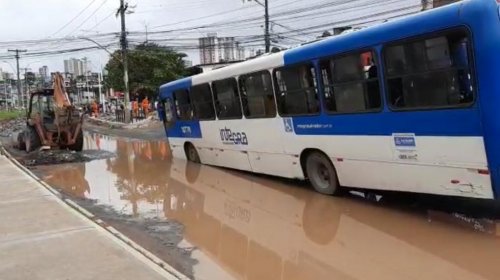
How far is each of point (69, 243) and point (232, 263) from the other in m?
2.04

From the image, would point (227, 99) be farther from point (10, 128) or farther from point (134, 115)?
point (10, 128)

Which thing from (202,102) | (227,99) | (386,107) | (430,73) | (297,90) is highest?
(202,102)

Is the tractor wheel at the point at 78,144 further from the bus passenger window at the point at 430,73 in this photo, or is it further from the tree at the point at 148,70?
the tree at the point at 148,70

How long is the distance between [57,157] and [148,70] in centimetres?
4339

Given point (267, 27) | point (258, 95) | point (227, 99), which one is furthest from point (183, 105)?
point (267, 27)

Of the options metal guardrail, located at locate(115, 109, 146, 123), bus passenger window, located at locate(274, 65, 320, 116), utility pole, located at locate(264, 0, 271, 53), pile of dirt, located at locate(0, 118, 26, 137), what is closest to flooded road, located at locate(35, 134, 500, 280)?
bus passenger window, located at locate(274, 65, 320, 116)

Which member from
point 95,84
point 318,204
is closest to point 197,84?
point 318,204

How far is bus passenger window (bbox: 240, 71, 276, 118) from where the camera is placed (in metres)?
10.8

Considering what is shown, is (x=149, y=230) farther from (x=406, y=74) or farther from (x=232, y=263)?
(x=406, y=74)

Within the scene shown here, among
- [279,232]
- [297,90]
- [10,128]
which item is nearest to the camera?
[279,232]

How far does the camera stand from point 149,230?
8352 millimetres

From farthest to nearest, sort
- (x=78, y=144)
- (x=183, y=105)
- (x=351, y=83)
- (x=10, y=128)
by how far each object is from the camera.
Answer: (x=10, y=128)
(x=78, y=144)
(x=183, y=105)
(x=351, y=83)

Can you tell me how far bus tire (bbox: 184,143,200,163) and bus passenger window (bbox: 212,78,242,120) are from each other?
2526 mm

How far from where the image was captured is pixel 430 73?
284 inches
